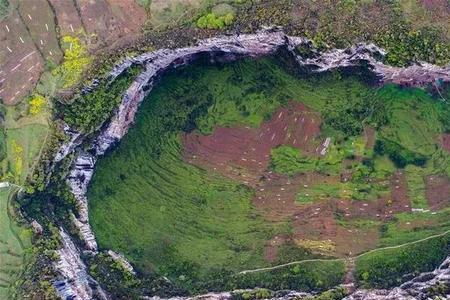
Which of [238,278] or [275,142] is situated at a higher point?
[275,142]

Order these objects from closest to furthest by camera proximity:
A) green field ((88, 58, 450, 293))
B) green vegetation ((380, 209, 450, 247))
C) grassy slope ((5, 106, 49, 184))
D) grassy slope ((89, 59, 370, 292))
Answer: grassy slope ((5, 106, 49, 184))
grassy slope ((89, 59, 370, 292))
green field ((88, 58, 450, 293))
green vegetation ((380, 209, 450, 247))

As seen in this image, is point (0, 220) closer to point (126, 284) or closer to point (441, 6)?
point (126, 284)

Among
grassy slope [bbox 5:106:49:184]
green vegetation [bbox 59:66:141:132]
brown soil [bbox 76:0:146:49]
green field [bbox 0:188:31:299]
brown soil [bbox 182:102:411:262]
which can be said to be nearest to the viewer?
green field [bbox 0:188:31:299]

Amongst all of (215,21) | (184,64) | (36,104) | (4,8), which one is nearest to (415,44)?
(215,21)

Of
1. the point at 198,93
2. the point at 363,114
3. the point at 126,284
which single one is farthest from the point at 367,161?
the point at 126,284

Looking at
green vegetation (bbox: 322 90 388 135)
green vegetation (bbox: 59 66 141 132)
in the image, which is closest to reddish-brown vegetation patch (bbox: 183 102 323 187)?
green vegetation (bbox: 322 90 388 135)

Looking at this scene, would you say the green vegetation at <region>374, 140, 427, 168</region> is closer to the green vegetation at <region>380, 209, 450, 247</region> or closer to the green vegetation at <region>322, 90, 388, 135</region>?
the green vegetation at <region>322, 90, 388, 135</region>

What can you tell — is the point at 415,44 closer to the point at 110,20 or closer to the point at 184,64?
the point at 184,64
